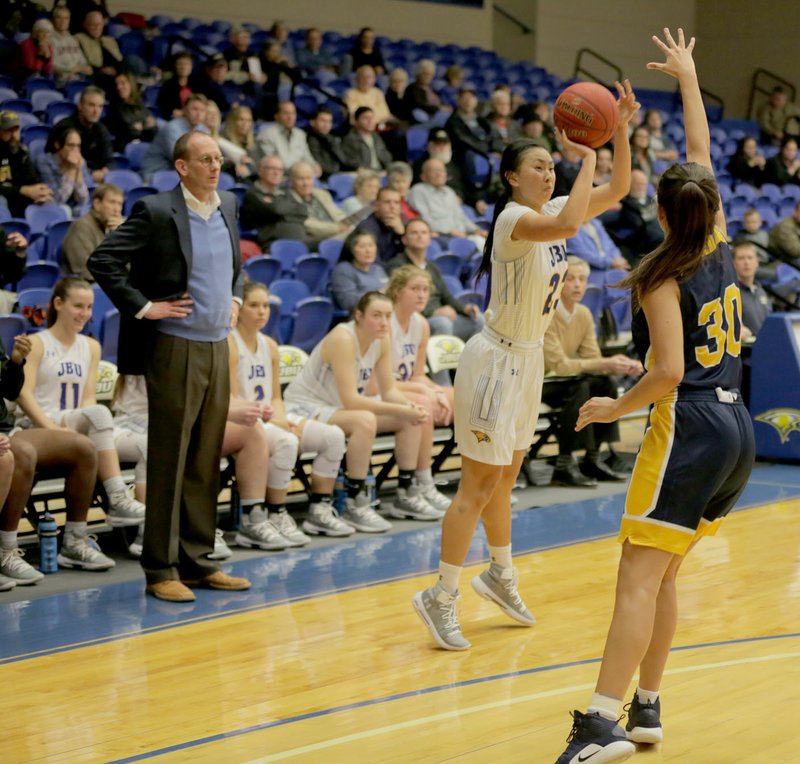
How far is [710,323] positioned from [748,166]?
14032mm

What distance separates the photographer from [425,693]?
4.18 metres

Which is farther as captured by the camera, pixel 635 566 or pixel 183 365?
pixel 183 365

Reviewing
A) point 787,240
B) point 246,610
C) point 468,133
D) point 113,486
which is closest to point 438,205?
point 468,133

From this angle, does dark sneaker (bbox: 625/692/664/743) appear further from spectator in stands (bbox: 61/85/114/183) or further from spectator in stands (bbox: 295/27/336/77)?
spectator in stands (bbox: 295/27/336/77)

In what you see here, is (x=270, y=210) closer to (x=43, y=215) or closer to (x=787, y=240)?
(x=43, y=215)

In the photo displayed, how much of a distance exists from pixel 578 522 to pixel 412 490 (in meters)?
0.94

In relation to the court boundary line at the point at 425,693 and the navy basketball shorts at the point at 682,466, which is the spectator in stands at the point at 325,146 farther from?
the navy basketball shorts at the point at 682,466

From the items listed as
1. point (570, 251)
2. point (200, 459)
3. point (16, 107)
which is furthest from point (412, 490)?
point (16, 107)

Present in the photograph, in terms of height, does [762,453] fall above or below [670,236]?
below

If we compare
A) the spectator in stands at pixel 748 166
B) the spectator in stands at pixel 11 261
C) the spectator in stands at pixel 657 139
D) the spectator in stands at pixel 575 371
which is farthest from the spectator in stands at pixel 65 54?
the spectator in stands at pixel 748 166

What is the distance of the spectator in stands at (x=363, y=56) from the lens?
1449 centimetres

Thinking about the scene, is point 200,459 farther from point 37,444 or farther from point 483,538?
point 483,538

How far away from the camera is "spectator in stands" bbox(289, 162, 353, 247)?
33.6 feet

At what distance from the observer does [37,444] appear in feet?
18.9
